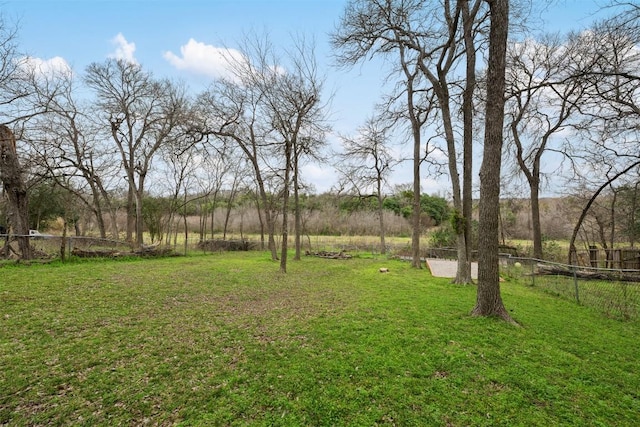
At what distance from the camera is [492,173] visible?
16.4ft

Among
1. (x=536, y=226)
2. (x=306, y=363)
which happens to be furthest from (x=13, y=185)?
(x=536, y=226)

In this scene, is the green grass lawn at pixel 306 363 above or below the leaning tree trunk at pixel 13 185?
below

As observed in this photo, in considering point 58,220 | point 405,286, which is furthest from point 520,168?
point 58,220

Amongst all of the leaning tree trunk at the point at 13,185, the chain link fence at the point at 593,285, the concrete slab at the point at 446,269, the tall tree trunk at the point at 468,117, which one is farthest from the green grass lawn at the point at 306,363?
the leaning tree trunk at the point at 13,185

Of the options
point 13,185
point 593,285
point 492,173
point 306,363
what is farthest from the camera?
point 13,185

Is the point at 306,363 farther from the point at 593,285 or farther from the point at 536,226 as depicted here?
the point at 536,226

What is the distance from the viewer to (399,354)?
12.2 ft

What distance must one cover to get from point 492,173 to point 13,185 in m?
14.1

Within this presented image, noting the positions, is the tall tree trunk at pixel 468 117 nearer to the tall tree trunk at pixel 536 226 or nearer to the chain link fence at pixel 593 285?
the chain link fence at pixel 593 285

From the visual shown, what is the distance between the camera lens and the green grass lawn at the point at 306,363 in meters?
2.63

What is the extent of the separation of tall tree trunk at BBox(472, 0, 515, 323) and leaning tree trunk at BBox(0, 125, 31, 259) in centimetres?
1325

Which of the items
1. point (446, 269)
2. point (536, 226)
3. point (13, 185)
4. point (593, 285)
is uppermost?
point (13, 185)

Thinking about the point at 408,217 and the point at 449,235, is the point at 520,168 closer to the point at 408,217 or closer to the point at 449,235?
the point at 449,235

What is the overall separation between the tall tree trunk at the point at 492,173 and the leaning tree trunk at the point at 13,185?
13.2 metres
